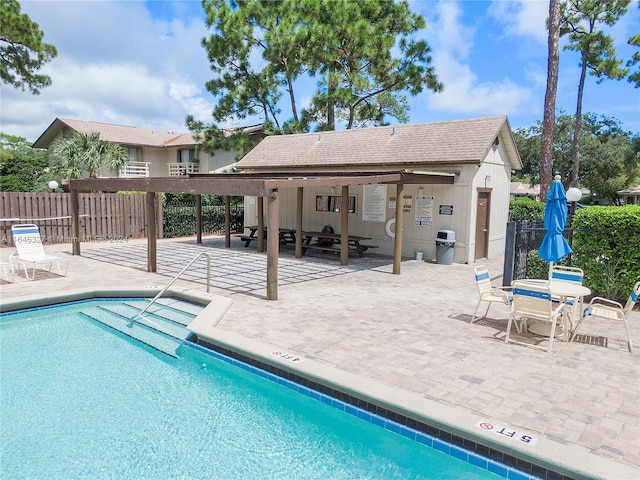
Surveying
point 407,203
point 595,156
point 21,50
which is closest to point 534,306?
point 407,203

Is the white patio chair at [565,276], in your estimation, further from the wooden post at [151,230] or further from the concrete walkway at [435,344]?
the wooden post at [151,230]

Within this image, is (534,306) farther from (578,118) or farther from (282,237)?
(578,118)

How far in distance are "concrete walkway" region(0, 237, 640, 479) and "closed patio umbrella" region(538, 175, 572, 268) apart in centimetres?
133

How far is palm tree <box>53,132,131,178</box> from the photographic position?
2022 cm

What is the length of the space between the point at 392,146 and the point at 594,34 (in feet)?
72.4

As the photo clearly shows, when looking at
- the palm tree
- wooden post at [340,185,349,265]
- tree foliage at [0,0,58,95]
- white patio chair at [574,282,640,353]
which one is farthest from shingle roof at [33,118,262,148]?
white patio chair at [574,282,640,353]

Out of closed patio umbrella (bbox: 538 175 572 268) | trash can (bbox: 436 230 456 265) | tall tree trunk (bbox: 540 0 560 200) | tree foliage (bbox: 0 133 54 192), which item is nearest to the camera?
closed patio umbrella (bbox: 538 175 572 268)

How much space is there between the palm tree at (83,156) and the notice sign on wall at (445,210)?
51.4ft

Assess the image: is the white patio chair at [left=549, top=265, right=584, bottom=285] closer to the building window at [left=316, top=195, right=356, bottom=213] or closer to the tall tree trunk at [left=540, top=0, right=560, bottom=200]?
the building window at [left=316, top=195, right=356, bottom=213]

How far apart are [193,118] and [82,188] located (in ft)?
50.0

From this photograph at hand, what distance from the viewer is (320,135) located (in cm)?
1866

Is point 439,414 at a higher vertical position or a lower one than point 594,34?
lower

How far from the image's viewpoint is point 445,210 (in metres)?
13.9

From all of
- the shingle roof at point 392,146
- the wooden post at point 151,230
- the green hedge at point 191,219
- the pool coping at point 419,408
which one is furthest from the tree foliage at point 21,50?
the pool coping at point 419,408
